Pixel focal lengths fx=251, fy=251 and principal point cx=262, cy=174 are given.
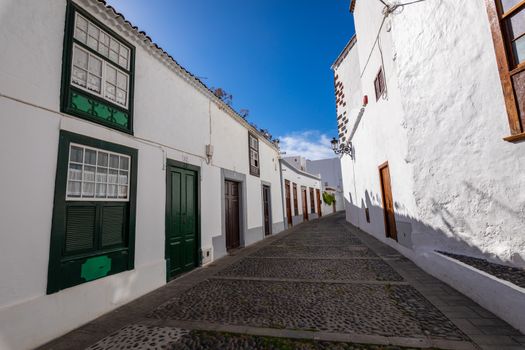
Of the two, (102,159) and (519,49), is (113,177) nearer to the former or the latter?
(102,159)

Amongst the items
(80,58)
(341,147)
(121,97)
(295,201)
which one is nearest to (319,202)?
(295,201)

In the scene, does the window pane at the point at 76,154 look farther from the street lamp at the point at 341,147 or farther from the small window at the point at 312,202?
the small window at the point at 312,202

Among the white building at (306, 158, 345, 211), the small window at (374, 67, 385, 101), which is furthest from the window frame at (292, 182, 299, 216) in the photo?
the white building at (306, 158, 345, 211)

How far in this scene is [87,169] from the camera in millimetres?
3734

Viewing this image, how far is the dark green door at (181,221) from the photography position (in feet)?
17.3

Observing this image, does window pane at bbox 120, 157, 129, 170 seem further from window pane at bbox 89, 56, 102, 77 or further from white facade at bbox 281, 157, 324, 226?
white facade at bbox 281, 157, 324, 226

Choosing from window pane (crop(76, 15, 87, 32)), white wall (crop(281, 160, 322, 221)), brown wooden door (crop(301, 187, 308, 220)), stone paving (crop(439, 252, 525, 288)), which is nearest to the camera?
stone paving (crop(439, 252, 525, 288))

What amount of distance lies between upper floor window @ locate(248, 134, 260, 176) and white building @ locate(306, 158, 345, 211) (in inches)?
954

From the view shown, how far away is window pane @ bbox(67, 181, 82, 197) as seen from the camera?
3.45m

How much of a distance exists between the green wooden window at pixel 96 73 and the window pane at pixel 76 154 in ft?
1.59

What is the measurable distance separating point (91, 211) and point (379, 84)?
7497 mm

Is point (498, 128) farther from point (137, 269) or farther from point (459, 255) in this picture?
point (137, 269)

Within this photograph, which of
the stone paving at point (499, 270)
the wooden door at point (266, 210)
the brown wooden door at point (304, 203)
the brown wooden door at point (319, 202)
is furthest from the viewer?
the brown wooden door at point (319, 202)

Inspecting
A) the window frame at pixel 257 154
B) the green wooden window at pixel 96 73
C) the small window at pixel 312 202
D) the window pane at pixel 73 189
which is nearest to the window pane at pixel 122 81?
the green wooden window at pixel 96 73
